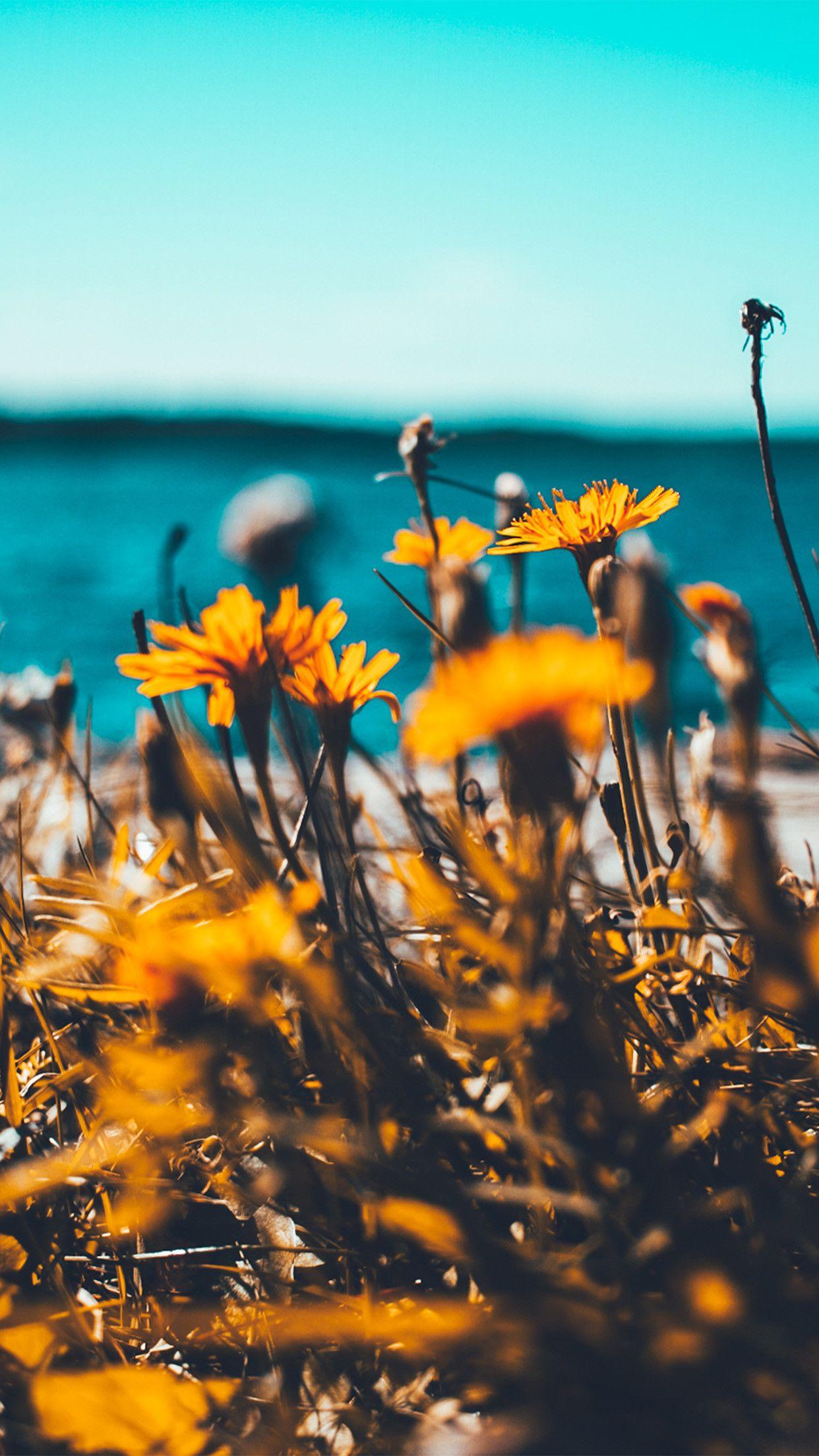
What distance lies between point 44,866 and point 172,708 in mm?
354

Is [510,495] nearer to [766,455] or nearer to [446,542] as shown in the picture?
[446,542]

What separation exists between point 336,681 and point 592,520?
0.10m

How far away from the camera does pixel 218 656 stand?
289 millimetres

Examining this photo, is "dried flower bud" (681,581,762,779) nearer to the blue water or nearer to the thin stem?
the thin stem

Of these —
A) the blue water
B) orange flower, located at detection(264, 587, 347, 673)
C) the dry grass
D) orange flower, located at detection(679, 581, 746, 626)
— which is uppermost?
the blue water

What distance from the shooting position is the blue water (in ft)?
5.82

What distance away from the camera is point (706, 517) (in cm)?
239

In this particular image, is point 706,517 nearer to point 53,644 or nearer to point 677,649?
point 53,644

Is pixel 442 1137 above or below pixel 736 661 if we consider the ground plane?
below

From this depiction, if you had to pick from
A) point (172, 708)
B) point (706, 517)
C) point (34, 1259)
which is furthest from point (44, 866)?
point (706, 517)

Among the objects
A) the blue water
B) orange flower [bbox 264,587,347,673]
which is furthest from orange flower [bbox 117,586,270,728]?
the blue water

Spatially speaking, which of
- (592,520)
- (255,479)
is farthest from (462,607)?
(255,479)

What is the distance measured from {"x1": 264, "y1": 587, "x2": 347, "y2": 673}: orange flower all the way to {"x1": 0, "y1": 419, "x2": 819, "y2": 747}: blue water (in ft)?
3.04

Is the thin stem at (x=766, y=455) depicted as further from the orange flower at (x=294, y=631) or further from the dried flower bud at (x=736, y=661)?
the orange flower at (x=294, y=631)
